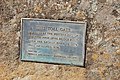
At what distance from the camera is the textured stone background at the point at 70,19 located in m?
2.51

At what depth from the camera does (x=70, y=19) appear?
2.55 meters

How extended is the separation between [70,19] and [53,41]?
0.67 feet

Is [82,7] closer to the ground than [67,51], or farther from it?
farther from it

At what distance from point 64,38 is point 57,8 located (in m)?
0.22

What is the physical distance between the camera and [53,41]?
2.60 m

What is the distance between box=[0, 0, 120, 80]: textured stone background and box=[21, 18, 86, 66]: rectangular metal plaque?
1.6 inches

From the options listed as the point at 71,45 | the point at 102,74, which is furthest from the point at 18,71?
the point at 102,74

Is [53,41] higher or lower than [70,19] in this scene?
lower

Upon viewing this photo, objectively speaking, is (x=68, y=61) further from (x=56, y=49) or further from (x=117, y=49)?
(x=117, y=49)

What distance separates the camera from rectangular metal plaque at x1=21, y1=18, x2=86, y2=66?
255 cm

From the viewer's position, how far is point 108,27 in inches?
98.7

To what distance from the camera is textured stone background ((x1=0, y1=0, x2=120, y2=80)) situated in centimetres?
251

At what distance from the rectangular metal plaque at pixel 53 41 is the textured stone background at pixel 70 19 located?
40 mm

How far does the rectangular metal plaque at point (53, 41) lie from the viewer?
2553 mm
